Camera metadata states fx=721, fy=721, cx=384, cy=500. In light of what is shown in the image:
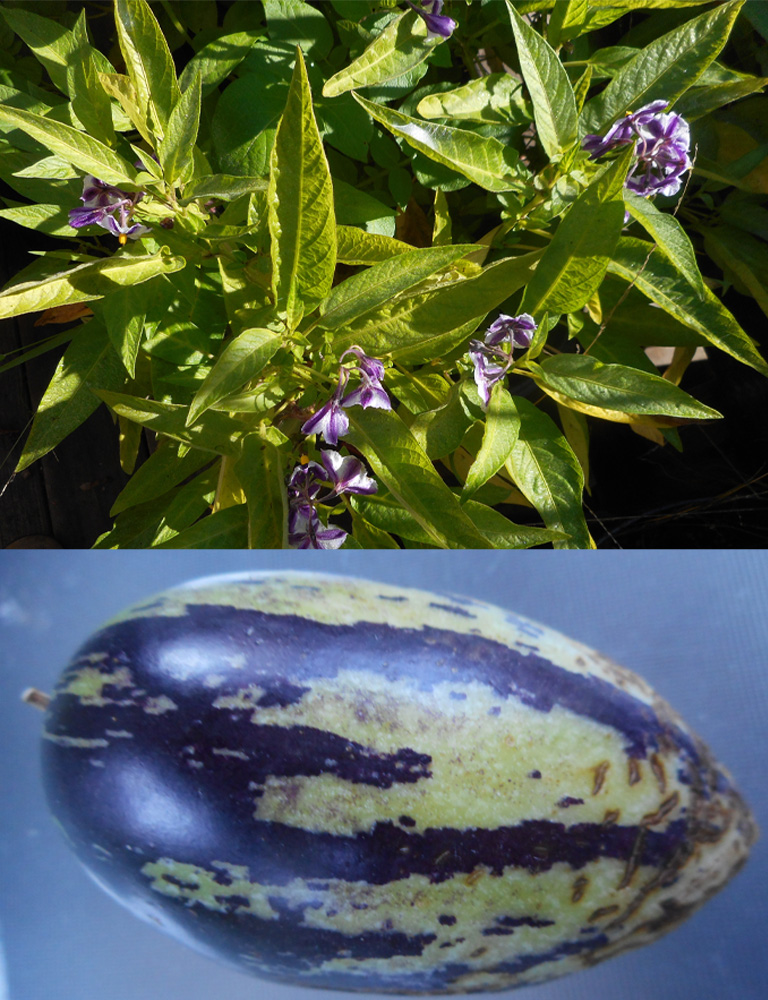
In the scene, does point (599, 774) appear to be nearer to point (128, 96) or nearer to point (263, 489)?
point (263, 489)

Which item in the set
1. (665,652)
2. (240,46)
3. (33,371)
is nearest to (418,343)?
(665,652)

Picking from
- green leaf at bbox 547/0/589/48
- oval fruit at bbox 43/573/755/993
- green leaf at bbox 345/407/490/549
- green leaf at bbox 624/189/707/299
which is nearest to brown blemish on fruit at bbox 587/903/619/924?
oval fruit at bbox 43/573/755/993

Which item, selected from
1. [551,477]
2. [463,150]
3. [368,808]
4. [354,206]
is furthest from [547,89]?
[368,808]

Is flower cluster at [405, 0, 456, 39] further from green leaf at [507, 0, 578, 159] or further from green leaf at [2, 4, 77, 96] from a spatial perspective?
green leaf at [2, 4, 77, 96]

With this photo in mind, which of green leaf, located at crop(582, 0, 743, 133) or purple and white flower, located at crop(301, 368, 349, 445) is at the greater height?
green leaf, located at crop(582, 0, 743, 133)

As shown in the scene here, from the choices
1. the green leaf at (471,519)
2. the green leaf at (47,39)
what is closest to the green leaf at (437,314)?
the green leaf at (471,519)
